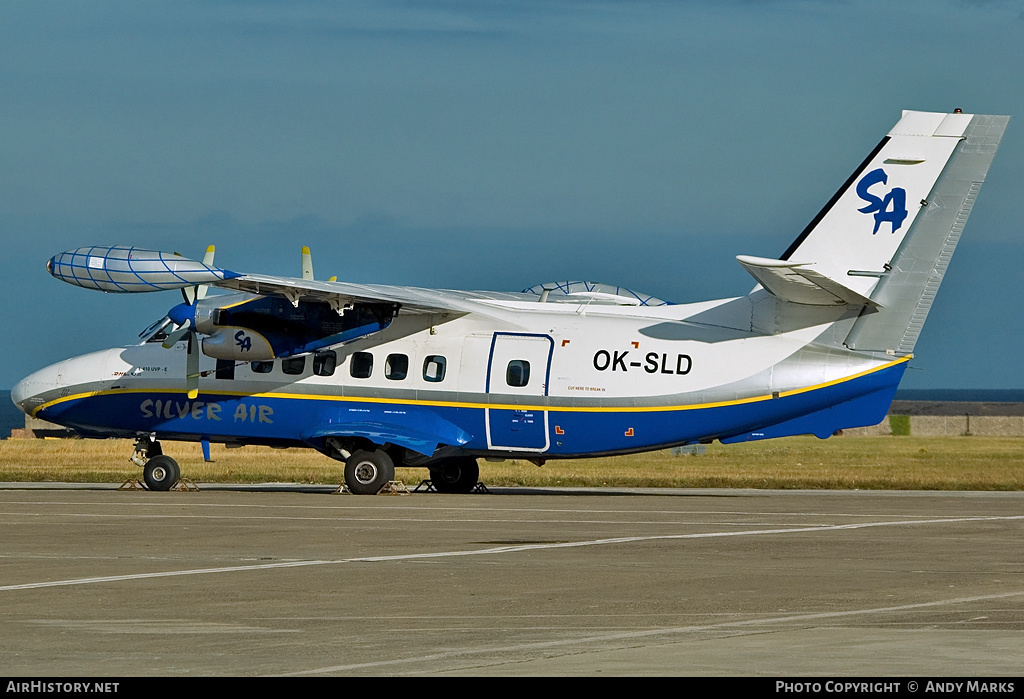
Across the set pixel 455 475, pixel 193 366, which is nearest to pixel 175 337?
pixel 193 366

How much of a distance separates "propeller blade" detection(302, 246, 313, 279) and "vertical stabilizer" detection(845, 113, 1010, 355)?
473 inches

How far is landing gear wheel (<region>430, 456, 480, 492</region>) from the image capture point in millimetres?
33562

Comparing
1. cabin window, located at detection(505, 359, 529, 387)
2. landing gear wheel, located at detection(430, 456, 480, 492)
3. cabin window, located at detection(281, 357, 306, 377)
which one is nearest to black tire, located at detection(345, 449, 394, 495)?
cabin window, located at detection(281, 357, 306, 377)

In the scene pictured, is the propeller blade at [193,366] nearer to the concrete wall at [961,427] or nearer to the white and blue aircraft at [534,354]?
the white and blue aircraft at [534,354]

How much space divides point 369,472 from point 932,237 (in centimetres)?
1291

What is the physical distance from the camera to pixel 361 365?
31281 millimetres

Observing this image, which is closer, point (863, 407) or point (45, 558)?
point (45, 558)

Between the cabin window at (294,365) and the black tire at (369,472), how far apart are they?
235 cm

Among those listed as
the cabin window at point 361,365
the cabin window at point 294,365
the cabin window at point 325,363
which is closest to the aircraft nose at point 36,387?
the cabin window at point 294,365

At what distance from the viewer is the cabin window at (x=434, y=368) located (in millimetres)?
30812

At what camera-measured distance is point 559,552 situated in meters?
19.0
